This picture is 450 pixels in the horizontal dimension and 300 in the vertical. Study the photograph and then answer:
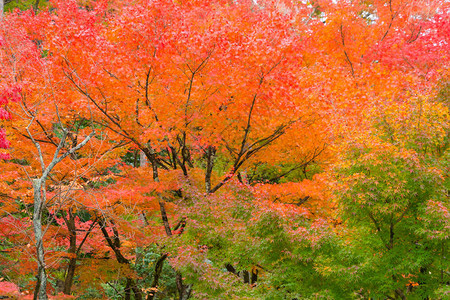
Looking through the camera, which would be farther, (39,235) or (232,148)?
(232,148)

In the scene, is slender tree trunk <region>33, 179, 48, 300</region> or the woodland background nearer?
slender tree trunk <region>33, 179, 48, 300</region>

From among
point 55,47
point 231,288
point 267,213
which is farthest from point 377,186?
point 55,47

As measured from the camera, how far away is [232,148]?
1395 cm

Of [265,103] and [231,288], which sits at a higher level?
[265,103]

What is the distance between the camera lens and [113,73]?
11.2 meters

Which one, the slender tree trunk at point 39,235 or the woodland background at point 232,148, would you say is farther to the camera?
the woodland background at point 232,148

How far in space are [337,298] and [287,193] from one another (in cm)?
461

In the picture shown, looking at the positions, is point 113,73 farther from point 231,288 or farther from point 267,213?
point 231,288

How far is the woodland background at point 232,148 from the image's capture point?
26.4 ft

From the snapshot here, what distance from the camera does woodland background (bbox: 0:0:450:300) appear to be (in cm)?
805

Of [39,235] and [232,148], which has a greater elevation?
[232,148]

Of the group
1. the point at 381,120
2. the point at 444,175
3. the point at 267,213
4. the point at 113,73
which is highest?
the point at 113,73

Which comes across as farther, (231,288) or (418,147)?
(231,288)

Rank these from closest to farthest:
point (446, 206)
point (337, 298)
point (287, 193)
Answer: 1. point (446, 206)
2. point (337, 298)
3. point (287, 193)
